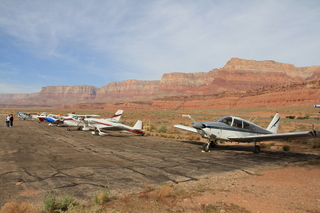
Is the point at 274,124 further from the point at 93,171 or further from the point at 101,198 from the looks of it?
the point at 101,198

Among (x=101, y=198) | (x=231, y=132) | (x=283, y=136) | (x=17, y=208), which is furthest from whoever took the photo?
(x=231, y=132)

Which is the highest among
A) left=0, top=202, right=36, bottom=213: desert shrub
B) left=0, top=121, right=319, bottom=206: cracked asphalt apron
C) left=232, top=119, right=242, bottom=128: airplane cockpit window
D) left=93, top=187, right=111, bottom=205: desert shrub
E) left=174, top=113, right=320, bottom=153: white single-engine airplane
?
left=232, top=119, right=242, bottom=128: airplane cockpit window

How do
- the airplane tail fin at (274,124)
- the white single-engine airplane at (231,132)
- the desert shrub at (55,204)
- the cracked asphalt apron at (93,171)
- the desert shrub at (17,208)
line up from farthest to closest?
the airplane tail fin at (274,124), the white single-engine airplane at (231,132), the cracked asphalt apron at (93,171), the desert shrub at (55,204), the desert shrub at (17,208)

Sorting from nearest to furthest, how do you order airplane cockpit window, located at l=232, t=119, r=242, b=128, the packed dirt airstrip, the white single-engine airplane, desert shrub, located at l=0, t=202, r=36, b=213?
desert shrub, located at l=0, t=202, r=36, b=213, the packed dirt airstrip, the white single-engine airplane, airplane cockpit window, located at l=232, t=119, r=242, b=128

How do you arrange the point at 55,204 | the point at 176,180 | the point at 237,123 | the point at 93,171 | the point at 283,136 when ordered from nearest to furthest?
the point at 55,204 < the point at 176,180 < the point at 93,171 < the point at 283,136 < the point at 237,123

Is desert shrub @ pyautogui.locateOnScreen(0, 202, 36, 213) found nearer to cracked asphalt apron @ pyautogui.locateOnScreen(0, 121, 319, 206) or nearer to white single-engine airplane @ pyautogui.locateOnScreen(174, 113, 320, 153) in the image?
cracked asphalt apron @ pyautogui.locateOnScreen(0, 121, 319, 206)

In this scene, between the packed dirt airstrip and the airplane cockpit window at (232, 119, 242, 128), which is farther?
the airplane cockpit window at (232, 119, 242, 128)

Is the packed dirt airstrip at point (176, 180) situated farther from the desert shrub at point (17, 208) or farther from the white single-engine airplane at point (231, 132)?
the white single-engine airplane at point (231, 132)

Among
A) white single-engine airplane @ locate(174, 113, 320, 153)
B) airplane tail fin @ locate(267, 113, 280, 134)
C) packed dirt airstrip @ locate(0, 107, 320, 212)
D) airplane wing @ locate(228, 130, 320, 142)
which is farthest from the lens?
airplane tail fin @ locate(267, 113, 280, 134)

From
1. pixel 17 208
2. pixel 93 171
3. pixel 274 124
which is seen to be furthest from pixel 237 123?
pixel 17 208

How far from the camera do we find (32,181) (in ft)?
21.7

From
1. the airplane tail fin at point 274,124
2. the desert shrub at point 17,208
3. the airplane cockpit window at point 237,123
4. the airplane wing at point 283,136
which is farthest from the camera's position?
the airplane tail fin at point 274,124

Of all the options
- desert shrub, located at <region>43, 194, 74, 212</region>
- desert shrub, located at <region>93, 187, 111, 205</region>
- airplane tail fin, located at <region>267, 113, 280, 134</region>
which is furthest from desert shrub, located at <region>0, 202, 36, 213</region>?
airplane tail fin, located at <region>267, 113, 280, 134</region>

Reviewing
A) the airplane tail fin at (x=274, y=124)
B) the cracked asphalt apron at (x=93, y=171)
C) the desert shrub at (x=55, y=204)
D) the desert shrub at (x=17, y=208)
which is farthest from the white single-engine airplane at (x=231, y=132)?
the desert shrub at (x=17, y=208)
